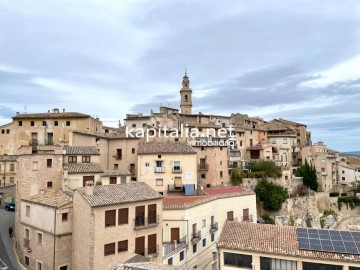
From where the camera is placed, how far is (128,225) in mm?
27266

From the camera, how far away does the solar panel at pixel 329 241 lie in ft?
72.9

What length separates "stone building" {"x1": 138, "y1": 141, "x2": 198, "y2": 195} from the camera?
143 ft

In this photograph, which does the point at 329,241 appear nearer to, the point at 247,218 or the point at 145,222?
the point at 145,222

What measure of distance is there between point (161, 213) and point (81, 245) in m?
7.12

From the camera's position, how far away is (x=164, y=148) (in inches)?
1748

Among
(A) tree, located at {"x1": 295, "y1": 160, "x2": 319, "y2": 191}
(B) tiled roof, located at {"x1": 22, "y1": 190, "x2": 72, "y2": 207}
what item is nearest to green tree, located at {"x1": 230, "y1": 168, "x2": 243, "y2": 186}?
(A) tree, located at {"x1": 295, "y1": 160, "x2": 319, "y2": 191}

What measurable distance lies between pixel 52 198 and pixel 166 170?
55.0 feet

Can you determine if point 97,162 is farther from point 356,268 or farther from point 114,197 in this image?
point 356,268

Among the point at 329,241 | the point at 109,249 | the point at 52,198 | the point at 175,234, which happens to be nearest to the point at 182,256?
Result: the point at 175,234

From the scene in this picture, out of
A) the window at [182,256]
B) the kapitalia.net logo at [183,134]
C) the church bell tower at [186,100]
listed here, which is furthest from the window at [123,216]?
the church bell tower at [186,100]

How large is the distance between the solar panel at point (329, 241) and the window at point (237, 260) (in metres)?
3.65

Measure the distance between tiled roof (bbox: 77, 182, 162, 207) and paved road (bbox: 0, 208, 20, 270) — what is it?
33.7 ft

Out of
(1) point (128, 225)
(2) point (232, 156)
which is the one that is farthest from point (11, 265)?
(2) point (232, 156)

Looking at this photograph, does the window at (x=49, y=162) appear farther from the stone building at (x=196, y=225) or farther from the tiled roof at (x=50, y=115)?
the tiled roof at (x=50, y=115)
